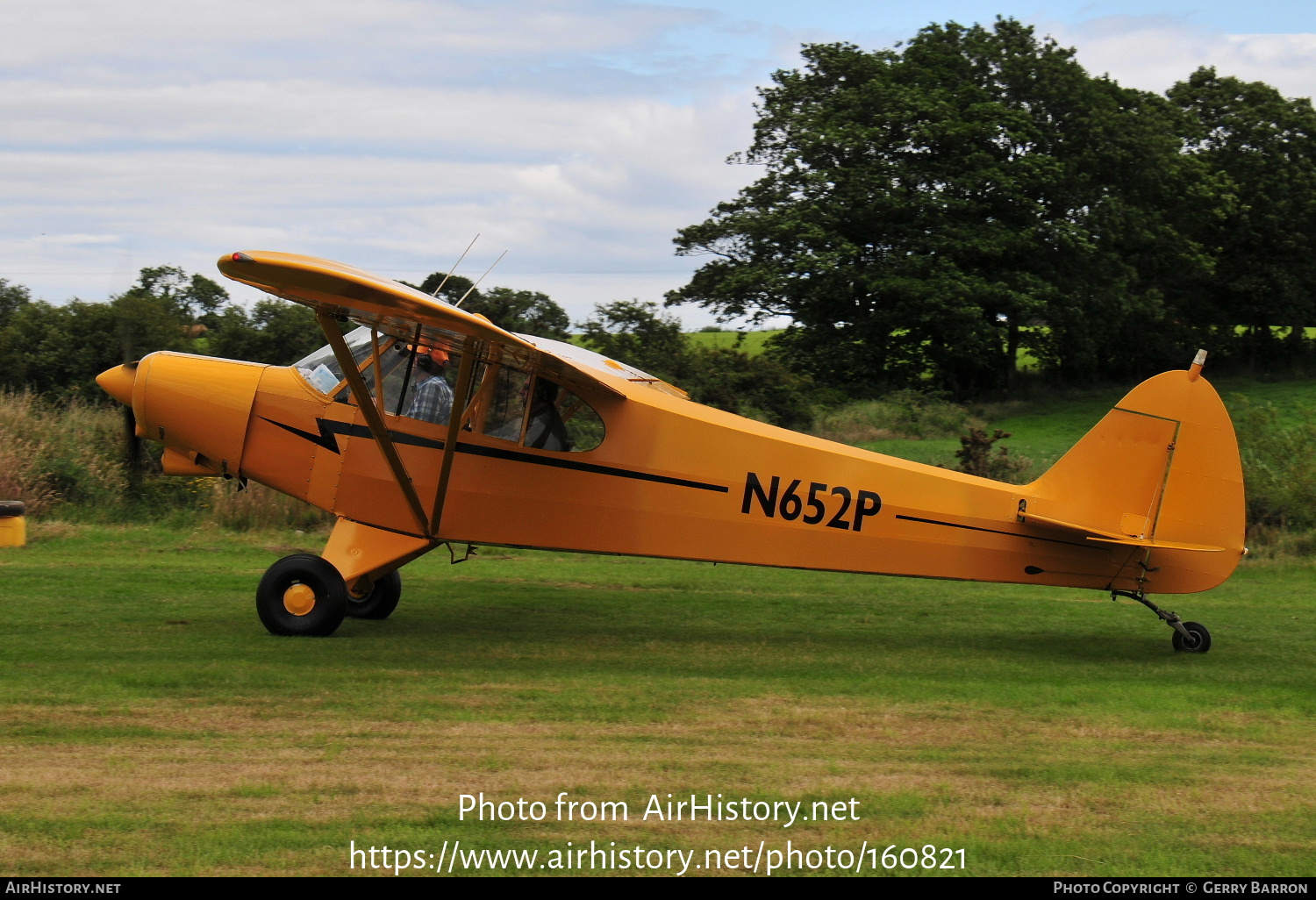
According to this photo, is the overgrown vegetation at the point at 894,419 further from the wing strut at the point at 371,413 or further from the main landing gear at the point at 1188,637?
the wing strut at the point at 371,413

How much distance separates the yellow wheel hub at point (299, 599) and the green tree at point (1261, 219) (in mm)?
39864

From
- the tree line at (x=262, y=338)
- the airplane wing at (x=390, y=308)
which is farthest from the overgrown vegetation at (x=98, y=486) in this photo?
the airplane wing at (x=390, y=308)

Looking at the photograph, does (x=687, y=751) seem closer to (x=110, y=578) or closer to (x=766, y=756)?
(x=766, y=756)

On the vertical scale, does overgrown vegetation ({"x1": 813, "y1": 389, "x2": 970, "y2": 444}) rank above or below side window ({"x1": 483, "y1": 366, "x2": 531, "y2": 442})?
above

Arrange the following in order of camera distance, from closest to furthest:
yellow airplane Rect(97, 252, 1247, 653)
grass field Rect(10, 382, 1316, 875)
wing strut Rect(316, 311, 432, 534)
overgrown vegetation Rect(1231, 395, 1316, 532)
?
grass field Rect(10, 382, 1316, 875) < wing strut Rect(316, 311, 432, 534) < yellow airplane Rect(97, 252, 1247, 653) < overgrown vegetation Rect(1231, 395, 1316, 532)

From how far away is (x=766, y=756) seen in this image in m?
6.09

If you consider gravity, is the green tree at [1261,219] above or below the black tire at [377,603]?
above

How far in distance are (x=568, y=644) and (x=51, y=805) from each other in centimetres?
457

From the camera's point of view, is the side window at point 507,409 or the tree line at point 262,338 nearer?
the side window at point 507,409

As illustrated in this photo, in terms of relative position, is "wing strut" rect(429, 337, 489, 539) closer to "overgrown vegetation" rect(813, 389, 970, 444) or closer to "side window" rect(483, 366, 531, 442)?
"side window" rect(483, 366, 531, 442)

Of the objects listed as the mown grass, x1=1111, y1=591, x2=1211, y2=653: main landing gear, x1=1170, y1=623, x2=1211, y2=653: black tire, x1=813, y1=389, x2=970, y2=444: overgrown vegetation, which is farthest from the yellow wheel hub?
x1=813, y1=389, x2=970, y2=444: overgrown vegetation

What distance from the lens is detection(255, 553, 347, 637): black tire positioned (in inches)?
339

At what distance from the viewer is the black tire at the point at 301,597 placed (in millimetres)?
8617

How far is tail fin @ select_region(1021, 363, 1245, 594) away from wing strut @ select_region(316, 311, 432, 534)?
190 inches
